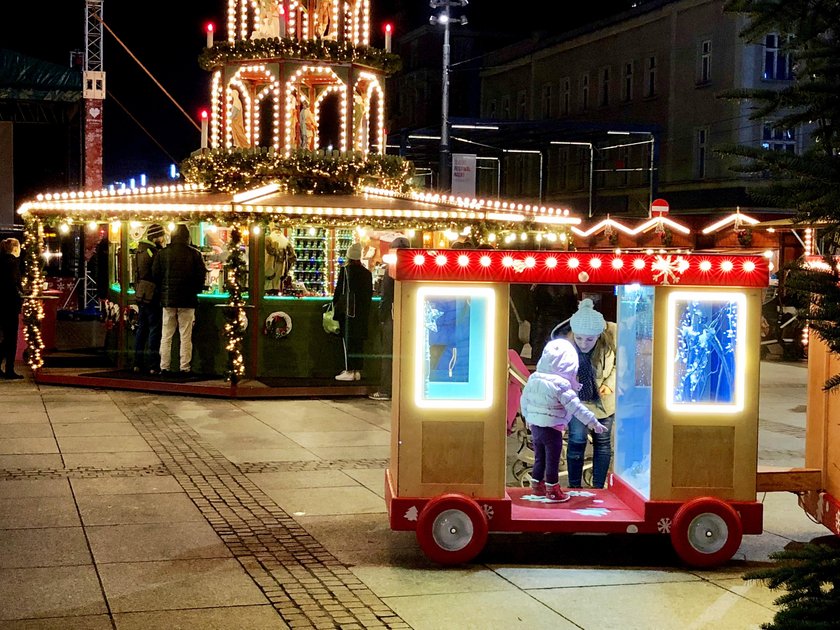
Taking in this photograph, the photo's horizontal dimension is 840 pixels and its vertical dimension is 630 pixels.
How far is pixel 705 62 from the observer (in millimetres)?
38312

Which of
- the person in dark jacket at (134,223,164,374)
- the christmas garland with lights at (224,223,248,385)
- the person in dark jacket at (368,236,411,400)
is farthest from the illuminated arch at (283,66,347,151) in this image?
the person in dark jacket at (368,236,411,400)

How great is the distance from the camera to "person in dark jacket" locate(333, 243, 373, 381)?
14.4 m

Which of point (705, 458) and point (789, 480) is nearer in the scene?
point (705, 458)

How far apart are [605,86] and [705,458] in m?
39.7

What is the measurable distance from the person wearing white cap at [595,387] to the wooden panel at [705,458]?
1052 millimetres

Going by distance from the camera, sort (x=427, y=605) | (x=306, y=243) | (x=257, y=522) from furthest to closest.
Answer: (x=306, y=243), (x=257, y=522), (x=427, y=605)

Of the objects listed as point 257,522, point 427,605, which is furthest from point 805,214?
point 257,522

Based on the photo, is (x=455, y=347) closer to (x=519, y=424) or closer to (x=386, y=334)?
(x=519, y=424)

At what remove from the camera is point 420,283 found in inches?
273

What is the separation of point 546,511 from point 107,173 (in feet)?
84.3

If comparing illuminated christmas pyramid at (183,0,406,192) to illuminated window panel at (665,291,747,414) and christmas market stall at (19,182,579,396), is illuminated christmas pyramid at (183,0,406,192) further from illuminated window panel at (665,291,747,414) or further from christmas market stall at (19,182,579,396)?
illuminated window panel at (665,291,747,414)

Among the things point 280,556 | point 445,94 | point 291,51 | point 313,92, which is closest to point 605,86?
point 445,94

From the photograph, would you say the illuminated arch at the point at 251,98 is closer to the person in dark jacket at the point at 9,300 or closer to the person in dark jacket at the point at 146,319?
the person in dark jacket at the point at 146,319

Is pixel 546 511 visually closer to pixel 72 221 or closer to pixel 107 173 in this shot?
pixel 72 221
